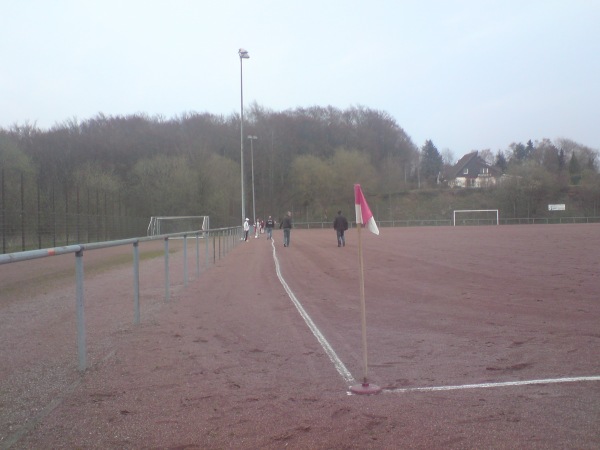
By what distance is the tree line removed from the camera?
6166 cm

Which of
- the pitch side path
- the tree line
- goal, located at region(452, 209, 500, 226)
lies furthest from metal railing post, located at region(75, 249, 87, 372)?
goal, located at region(452, 209, 500, 226)

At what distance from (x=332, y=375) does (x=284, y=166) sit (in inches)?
3501

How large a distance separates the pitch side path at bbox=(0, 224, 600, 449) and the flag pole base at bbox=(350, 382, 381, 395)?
0.10m

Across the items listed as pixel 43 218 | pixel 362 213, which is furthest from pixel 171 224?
pixel 362 213

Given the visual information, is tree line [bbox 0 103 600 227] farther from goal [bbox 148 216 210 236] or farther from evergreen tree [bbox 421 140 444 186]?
goal [bbox 148 216 210 236]

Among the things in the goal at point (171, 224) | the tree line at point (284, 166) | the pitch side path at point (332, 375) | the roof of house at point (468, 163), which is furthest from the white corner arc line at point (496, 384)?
the roof of house at point (468, 163)

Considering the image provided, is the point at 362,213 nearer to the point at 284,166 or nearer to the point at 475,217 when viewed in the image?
the point at 475,217

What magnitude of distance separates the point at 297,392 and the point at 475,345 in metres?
2.82

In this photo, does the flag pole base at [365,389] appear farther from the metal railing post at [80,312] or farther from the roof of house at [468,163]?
the roof of house at [468,163]

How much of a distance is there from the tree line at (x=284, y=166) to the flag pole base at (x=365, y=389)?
51.0 meters

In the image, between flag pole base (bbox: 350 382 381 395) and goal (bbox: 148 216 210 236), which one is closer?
flag pole base (bbox: 350 382 381 395)

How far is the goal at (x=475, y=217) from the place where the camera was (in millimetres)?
82938

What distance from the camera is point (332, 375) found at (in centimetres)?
612

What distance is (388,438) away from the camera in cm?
430
